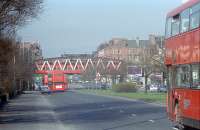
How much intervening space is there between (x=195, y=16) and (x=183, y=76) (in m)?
2.68

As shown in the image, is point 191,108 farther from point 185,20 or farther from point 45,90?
point 45,90

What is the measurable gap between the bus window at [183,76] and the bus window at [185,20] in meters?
1.32

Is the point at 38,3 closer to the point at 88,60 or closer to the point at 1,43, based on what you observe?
the point at 1,43

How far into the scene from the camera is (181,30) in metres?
21.9

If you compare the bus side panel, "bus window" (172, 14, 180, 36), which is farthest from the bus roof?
the bus side panel

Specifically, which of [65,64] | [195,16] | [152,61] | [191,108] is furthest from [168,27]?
[65,64]

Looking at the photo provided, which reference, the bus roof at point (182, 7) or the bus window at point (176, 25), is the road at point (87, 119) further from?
the bus roof at point (182, 7)

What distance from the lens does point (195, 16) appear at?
19578mm

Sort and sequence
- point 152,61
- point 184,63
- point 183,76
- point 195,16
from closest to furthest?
point 195,16
point 184,63
point 183,76
point 152,61

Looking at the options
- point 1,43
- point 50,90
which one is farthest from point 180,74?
point 50,90

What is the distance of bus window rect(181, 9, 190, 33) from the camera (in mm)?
20812

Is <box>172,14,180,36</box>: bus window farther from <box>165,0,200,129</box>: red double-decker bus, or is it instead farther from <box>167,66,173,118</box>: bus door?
<box>167,66,173,118</box>: bus door

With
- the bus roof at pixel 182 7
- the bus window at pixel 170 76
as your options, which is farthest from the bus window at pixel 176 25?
the bus window at pixel 170 76

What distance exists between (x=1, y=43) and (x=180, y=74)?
21.9m
